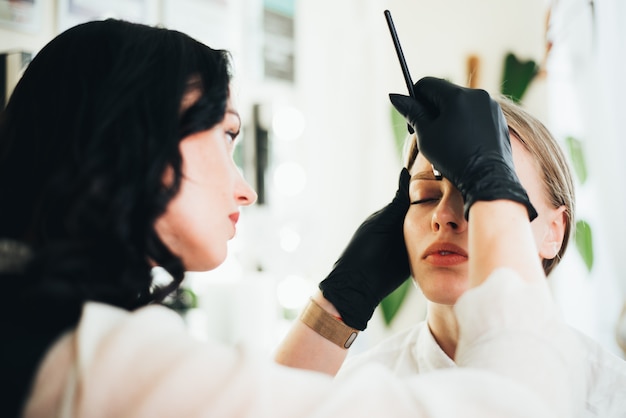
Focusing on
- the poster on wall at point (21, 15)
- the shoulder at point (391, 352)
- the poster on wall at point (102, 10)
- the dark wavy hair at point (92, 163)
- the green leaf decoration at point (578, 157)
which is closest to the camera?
the dark wavy hair at point (92, 163)

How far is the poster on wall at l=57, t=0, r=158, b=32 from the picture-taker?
155cm

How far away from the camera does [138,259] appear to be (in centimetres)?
65

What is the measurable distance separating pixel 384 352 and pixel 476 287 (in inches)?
25.0

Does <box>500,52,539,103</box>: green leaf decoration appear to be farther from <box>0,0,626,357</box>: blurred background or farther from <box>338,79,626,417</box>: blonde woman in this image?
<box>338,79,626,417</box>: blonde woman

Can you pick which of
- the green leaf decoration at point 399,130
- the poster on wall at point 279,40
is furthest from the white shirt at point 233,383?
the poster on wall at point 279,40

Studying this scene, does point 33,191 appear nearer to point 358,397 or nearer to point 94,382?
point 94,382

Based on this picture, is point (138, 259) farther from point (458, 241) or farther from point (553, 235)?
point (553, 235)

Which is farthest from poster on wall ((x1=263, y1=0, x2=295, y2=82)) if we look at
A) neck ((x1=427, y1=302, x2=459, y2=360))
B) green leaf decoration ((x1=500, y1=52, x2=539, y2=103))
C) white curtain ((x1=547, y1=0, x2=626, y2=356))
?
neck ((x1=427, y1=302, x2=459, y2=360))

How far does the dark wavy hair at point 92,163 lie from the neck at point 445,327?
616mm

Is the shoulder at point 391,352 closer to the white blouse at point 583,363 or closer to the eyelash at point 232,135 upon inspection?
the white blouse at point 583,363

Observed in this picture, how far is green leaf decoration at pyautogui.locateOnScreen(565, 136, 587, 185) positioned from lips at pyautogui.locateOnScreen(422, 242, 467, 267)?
1.25 m

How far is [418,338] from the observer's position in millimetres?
1195

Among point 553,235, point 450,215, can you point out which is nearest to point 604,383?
point 553,235

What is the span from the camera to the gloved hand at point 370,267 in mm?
1018
